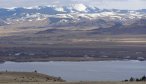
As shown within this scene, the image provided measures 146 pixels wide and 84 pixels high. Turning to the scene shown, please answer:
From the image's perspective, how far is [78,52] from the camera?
102938 millimetres

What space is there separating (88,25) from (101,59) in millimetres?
105617

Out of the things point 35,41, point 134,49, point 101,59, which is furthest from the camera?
point 35,41

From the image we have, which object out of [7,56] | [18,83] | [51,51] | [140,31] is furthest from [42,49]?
[18,83]

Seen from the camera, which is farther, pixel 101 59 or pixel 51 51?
pixel 51 51

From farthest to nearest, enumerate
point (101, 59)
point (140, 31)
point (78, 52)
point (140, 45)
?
point (140, 31) → point (140, 45) → point (78, 52) → point (101, 59)

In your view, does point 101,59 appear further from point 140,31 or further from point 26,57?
point 140,31

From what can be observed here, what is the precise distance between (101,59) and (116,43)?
37229mm

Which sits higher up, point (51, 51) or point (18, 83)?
point (18, 83)

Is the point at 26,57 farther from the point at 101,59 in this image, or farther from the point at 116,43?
the point at 116,43

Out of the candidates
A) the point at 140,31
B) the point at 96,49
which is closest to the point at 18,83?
the point at 96,49

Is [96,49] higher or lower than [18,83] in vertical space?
lower

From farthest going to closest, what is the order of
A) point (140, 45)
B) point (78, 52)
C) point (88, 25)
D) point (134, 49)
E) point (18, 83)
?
1. point (88, 25)
2. point (140, 45)
3. point (134, 49)
4. point (78, 52)
5. point (18, 83)

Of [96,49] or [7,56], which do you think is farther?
[96,49]

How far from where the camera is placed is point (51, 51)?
10444 centimetres
